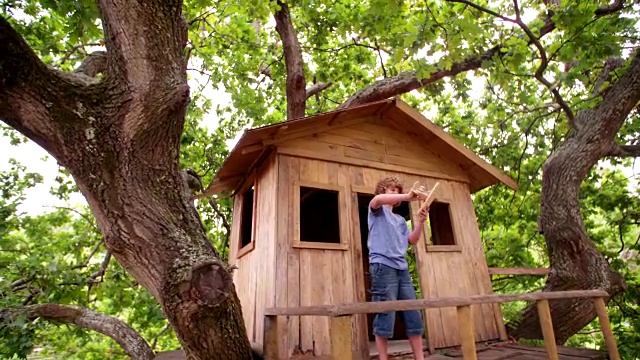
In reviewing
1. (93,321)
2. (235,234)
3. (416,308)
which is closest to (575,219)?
(416,308)

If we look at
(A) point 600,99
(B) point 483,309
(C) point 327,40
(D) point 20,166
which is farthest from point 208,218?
(A) point 600,99

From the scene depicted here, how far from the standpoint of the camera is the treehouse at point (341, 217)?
14.7ft

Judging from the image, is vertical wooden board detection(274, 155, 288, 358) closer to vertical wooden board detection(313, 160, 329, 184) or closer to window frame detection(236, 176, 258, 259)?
vertical wooden board detection(313, 160, 329, 184)

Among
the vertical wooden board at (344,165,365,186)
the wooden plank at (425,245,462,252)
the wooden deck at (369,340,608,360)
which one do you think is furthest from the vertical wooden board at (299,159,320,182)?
the wooden deck at (369,340,608,360)

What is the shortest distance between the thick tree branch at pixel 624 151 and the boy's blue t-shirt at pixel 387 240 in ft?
16.0

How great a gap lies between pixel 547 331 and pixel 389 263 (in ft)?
5.18

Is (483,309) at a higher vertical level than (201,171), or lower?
lower

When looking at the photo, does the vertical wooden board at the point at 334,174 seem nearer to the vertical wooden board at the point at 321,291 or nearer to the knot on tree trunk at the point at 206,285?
the vertical wooden board at the point at 321,291

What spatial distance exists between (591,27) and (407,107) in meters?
2.68

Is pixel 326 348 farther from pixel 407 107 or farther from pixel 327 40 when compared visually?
pixel 327 40

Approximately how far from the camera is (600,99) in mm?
5879

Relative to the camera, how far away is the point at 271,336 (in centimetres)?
411

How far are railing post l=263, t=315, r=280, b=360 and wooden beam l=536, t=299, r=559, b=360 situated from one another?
8.76 feet

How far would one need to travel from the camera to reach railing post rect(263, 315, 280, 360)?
4035 mm
